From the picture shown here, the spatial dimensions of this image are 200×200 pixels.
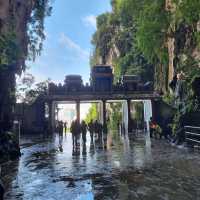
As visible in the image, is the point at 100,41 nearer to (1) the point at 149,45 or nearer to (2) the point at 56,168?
(1) the point at 149,45

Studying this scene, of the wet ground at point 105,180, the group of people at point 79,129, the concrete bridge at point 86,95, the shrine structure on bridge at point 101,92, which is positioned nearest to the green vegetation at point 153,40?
the shrine structure on bridge at point 101,92

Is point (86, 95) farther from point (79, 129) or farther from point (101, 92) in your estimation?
point (79, 129)

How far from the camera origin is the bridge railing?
19.7m

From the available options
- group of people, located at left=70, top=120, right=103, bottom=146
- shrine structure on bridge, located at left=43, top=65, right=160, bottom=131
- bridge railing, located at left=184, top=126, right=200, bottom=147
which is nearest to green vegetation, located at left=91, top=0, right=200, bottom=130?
bridge railing, located at left=184, top=126, right=200, bottom=147

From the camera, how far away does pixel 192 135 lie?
20.7 metres

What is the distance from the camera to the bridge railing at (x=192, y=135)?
1969 centimetres

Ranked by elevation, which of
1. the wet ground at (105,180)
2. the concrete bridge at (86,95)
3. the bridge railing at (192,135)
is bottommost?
the wet ground at (105,180)

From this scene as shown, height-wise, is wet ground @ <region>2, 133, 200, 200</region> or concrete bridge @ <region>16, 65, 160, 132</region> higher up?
concrete bridge @ <region>16, 65, 160, 132</region>

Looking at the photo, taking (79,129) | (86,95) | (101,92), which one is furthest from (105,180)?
(101,92)

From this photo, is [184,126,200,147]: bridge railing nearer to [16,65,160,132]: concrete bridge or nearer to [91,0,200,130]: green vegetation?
[91,0,200,130]: green vegetation

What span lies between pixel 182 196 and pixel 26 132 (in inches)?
1448

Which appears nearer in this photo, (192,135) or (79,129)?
(192,135)

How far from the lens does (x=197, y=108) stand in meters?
21.9

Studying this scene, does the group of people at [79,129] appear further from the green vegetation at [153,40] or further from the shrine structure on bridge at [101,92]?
the shrine structure on bridge at [101,92]
